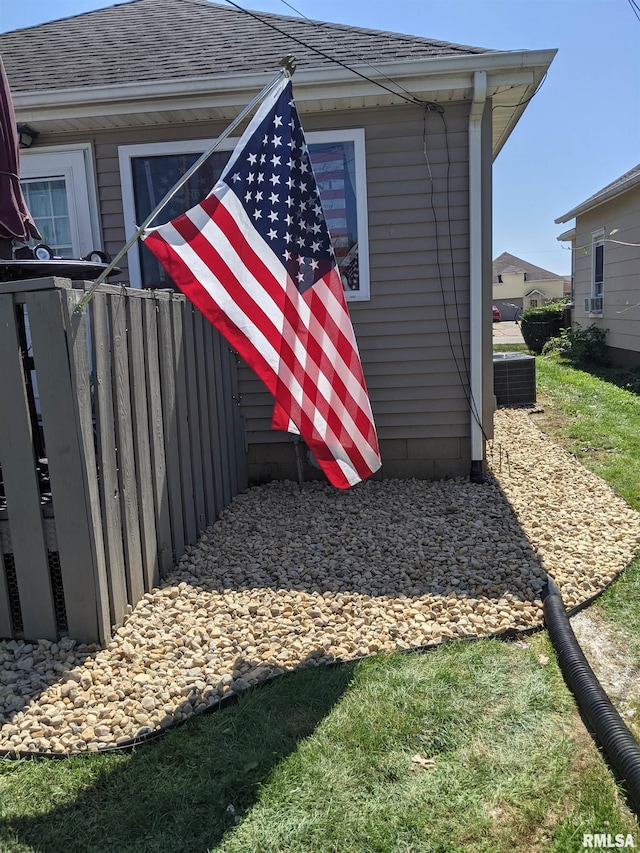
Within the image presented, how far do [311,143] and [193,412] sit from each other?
2.73 meters

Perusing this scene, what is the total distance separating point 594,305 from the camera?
13.9m

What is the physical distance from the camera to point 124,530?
3.46 m

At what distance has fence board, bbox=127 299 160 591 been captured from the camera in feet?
11.9

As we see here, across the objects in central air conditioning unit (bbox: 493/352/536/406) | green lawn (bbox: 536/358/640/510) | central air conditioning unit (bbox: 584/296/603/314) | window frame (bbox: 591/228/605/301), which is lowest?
green lawn (bbox: 536/358/640/510)

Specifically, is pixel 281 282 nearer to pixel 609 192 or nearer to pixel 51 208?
pixel 51 208

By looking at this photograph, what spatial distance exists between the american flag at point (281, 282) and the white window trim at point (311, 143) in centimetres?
259

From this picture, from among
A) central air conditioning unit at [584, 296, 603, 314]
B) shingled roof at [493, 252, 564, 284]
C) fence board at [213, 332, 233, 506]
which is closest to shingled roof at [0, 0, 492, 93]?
fence board at [213, 332, 233, 506]

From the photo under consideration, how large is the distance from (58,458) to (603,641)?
2840 mm

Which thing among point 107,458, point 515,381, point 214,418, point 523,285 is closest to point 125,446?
point 107,458

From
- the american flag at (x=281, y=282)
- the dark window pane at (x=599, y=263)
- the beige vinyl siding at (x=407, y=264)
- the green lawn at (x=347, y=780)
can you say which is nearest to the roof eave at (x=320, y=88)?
the beige vinyl siding at (x=407, y=264)

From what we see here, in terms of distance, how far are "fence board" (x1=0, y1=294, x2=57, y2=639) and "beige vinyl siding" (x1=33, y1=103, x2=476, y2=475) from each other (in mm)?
2980

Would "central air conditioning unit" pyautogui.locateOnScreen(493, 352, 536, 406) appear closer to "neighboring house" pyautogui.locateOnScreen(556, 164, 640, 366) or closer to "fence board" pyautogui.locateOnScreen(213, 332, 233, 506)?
"neighboring house" pyautogui.locateOnScreen(556, 164, 640, 366)

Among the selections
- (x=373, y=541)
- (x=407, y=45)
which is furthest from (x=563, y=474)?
(x=407, y=45)

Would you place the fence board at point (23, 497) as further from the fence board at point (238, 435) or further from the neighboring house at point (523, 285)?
the neighboring house at point (523, 285)
